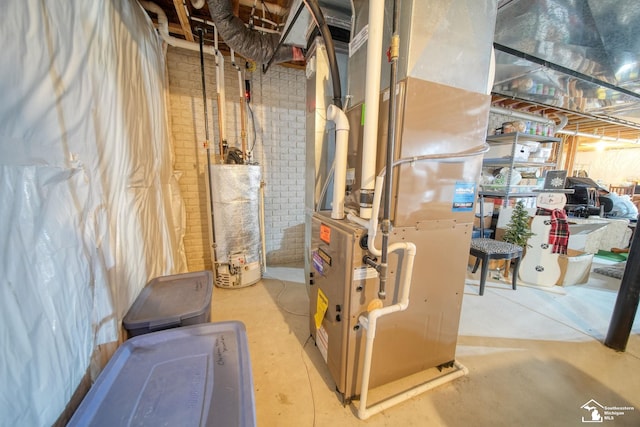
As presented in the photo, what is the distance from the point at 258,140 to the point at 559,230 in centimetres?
364

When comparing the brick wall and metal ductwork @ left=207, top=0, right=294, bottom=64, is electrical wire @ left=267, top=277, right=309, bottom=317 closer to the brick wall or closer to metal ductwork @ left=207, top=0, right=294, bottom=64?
the brick wall

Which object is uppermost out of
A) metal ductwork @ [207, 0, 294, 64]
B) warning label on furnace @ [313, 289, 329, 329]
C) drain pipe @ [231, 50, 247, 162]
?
metal ductwork @ [207, 0, 294, 64]

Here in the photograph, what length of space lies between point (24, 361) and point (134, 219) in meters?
0.95

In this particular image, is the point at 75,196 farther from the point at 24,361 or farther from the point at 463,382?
the point at 463,382

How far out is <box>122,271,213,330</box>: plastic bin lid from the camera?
114 centimetres

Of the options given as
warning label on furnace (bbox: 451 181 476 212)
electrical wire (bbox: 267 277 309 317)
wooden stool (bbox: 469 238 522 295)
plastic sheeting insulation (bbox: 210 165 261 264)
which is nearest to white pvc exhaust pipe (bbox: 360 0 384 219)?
warning label on furnace (bbox: 451 181 476 212)

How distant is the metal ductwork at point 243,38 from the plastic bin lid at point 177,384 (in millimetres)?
2114

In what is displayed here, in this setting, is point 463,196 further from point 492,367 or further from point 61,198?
point 61,198

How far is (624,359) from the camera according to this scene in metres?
1.58

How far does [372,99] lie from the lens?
107 cm

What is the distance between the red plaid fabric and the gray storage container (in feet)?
11.4

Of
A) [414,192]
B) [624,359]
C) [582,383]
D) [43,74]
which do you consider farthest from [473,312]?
[43,74]

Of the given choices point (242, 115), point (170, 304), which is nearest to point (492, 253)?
point (170, 304)

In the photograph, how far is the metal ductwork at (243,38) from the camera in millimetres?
1633
